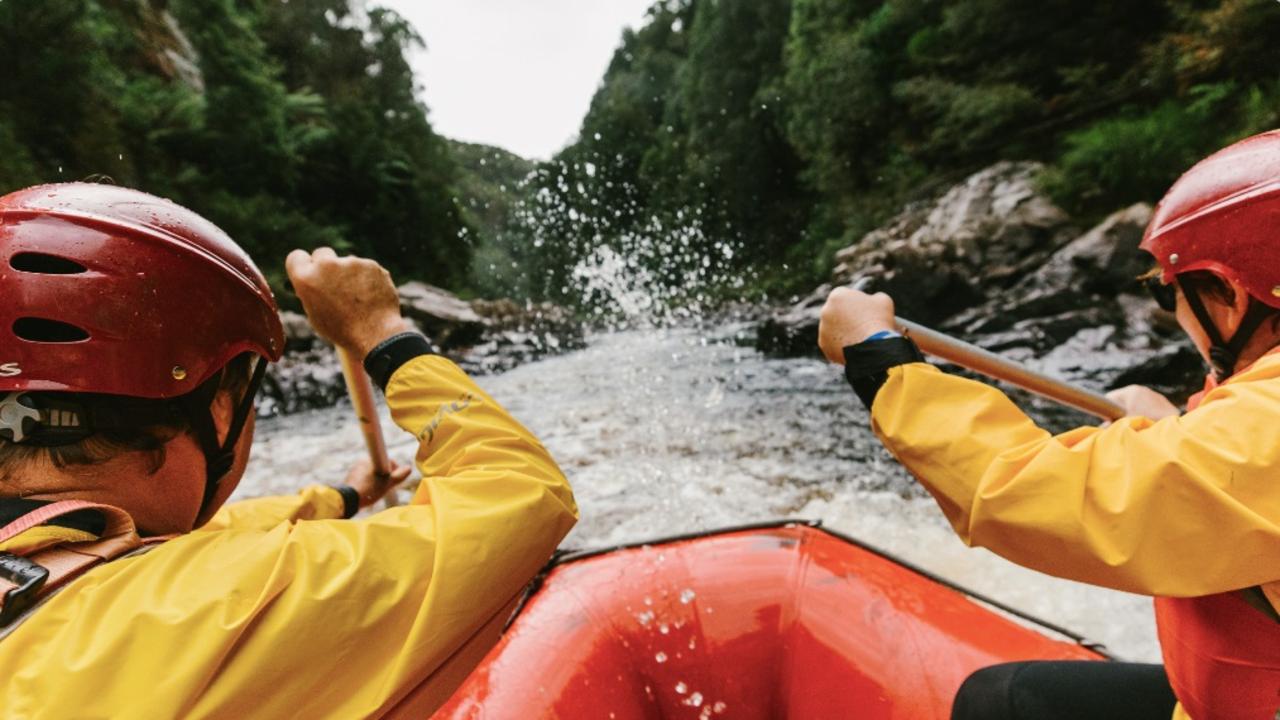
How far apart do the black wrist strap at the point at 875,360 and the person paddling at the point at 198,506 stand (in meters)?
0.69

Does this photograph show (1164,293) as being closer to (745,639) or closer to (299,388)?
(745,639)

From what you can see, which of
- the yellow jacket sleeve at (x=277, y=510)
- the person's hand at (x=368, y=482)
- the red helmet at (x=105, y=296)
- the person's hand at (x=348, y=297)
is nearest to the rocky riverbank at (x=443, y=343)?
the person's hand at (x=368, y=482)

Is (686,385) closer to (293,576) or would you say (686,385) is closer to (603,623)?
(603,623)

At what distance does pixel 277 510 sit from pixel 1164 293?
271 centimetres

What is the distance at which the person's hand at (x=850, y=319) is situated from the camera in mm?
1376

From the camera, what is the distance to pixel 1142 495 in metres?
0.94


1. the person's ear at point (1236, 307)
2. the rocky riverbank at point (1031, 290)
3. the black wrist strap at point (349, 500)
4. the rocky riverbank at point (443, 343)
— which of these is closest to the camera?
the person's ear at point (1236, 307)

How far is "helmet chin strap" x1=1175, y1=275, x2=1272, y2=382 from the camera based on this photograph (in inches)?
51.8

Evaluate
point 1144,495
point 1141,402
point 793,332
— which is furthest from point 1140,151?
point 1144,495

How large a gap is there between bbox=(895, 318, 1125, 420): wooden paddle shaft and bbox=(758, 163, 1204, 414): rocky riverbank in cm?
562

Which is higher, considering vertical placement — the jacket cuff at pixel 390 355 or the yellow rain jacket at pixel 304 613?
the jacket cuff at pixel 390 355

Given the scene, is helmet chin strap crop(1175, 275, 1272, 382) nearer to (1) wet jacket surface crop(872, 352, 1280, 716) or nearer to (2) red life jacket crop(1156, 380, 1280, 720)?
(1) wet jacket surface crop(872, 352, 1280, 716)

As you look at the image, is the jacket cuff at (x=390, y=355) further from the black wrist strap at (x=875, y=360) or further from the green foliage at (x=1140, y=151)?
the green foliage at (x=1140, y=151)

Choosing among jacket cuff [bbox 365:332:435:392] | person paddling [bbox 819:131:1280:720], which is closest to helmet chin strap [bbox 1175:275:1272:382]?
person paddling [bbox 819:131:1280:720]
